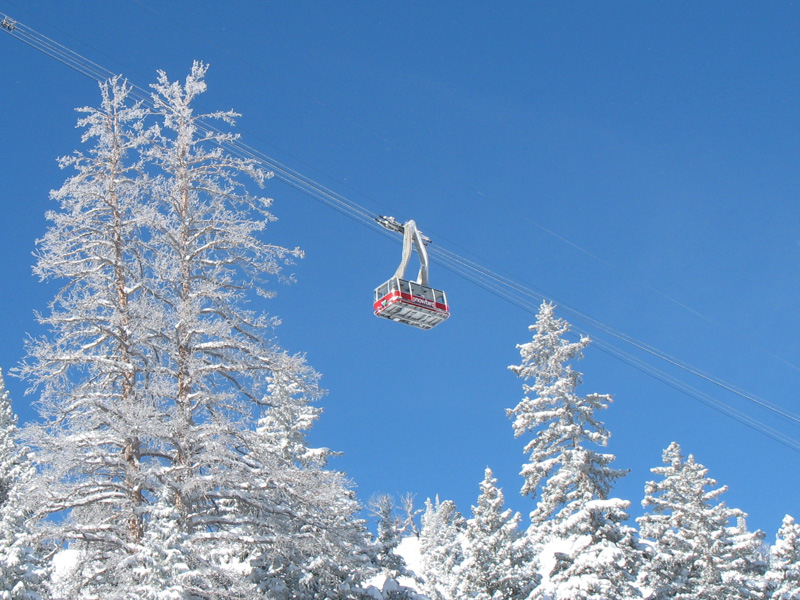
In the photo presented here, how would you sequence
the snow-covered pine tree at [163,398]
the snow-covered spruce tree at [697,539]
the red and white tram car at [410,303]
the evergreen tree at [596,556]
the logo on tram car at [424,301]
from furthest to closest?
the snow-covered spruce tree at [697,539], the logo on tram car at [424,301], the red and white tram car at [410,303], the evergreen tree at [596,556], the snow-covered pine tree at [163,398]

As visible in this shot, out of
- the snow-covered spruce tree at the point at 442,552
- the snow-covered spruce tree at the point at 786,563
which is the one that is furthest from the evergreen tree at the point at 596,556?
the snow-covered spruce tree at the point at 442,552

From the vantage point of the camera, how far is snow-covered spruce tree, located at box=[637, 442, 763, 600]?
33594 millimetres

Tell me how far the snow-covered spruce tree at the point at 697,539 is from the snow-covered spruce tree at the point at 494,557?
5.92 m

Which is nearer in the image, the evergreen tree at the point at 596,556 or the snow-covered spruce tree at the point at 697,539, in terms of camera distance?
the evergreen tree at the point at 596,556

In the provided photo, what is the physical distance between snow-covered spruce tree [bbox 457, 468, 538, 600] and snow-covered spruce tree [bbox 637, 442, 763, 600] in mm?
5923

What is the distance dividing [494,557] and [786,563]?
14.2 metres

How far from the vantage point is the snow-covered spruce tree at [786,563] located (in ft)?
117

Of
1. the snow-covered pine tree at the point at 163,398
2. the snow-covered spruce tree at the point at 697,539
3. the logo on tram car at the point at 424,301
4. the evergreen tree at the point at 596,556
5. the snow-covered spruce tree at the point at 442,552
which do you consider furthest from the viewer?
the snow-covered spruce tree at the point at 442,552

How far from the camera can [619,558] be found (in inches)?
1060

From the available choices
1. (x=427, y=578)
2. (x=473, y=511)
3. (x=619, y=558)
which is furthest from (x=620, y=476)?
(x=427, y=578)

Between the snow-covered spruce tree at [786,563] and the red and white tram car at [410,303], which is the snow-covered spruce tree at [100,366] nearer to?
the red and white tram car at [410,303]

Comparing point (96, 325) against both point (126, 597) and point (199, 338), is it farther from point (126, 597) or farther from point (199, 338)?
point (126, 597)

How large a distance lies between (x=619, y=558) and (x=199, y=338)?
16469 mm

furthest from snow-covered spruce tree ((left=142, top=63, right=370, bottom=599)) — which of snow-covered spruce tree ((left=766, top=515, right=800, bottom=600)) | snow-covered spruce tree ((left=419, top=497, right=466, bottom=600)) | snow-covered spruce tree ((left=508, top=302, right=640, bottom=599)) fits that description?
snow-covered spruce tree ((left=419, top=497, right=466, bottom=600))
